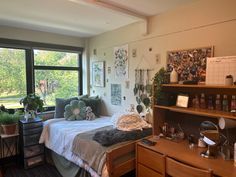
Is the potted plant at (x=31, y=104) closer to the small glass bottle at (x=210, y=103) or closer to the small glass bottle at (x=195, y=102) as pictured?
the small glass bottle at (x=195, y=102)

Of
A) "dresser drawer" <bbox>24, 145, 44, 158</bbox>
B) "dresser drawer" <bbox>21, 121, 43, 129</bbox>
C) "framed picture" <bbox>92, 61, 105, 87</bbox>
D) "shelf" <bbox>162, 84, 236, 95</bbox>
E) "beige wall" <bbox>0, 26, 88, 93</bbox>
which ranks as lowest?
"dresser drawer" <bbox>24, 145, 44, 158</bbox>

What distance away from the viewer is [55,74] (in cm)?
383

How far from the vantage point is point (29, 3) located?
2.25 m

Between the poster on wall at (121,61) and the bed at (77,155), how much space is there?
0.88 meters

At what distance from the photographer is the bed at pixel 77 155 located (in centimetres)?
193

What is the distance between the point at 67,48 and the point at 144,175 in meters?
2.89

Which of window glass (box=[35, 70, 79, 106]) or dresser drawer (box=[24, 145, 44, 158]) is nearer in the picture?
dresser drawer (box=[24, 145, 44, 158])

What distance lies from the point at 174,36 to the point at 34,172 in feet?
9.39

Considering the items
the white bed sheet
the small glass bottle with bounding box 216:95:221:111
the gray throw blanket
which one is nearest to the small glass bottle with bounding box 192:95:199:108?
the small glass bottle with bounding box 216:95:221:111

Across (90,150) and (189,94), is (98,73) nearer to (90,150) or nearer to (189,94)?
(90,150)

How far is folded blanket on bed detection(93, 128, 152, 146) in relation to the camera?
2.09m

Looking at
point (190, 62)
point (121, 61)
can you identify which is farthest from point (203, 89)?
point (121, 61)

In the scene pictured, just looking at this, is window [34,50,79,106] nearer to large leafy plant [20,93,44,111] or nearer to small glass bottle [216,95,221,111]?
large leafy plant [20,93,44,111]

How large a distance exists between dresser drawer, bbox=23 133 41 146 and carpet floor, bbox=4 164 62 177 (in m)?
0.40
